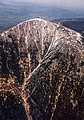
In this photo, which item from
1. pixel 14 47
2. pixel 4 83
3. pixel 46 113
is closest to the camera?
pixel 46 113

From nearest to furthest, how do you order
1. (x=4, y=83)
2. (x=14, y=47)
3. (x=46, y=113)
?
(x=46, y=113)
(x=4, y=83)
(x=14, y=47)

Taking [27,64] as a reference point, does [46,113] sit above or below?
below

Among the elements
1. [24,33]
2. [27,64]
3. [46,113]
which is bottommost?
[46,113]

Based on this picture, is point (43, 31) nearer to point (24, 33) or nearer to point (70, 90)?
point (24, 33)

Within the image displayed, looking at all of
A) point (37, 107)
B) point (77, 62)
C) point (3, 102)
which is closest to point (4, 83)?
point (3, 102)

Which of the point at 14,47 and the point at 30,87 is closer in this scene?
the point at 30,87

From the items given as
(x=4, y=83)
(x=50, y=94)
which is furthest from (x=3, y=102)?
(x=50, y=94)
